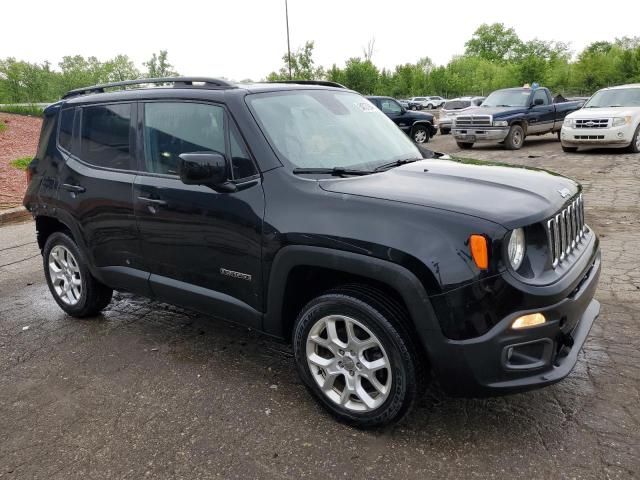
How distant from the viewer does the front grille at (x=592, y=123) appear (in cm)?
1287

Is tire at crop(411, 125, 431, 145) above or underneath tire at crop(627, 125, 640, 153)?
above

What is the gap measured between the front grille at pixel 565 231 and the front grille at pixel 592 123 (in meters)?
11.3

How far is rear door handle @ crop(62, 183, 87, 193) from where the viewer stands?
13.1 feet

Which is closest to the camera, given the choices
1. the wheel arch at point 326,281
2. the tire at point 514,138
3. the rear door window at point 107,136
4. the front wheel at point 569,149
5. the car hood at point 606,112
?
the wheel arch at point 326,281

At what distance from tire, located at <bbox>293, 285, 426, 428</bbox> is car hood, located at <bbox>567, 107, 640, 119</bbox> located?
41.1 feet

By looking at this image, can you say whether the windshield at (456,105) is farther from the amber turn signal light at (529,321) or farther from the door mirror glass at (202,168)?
the amber turn signal light at (529,321)

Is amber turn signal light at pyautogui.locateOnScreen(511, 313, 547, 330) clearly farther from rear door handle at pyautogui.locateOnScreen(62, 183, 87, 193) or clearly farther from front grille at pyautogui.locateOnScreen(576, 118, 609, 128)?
front grille at pyautogui.locateOnScreen(576, 118, 609, 128)

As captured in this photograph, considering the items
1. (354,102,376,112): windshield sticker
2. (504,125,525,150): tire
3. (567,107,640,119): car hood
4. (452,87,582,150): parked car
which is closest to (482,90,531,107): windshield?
(452,87,582,150): parked car

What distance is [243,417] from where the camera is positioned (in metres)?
2.99

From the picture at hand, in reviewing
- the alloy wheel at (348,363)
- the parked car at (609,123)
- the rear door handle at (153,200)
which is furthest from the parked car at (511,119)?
the alloy wheel at (348,363)

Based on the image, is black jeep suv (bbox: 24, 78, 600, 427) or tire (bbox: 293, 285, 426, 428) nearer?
black jeep suv (bbox: 24, 78, 600, 427)

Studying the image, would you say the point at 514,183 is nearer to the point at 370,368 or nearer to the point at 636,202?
the point at 370,368

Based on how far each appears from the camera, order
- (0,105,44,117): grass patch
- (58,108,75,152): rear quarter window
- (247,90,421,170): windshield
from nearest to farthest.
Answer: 1. (247,90,421,170): windshield
2. (58,108,75,152): rear quarter window
3. (0,105,44,117): grass patch

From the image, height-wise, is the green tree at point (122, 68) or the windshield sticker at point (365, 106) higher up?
the green tree at point (122, 68)
